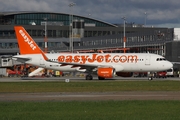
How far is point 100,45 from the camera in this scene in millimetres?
145125

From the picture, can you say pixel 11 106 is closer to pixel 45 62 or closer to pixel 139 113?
pixel 139 113

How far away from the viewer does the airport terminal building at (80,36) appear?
117438 mm

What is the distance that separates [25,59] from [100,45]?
6862 cm

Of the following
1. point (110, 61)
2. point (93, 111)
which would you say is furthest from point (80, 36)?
point (93, 111)

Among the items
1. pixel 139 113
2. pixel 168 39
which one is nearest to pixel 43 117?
pixel 139 113

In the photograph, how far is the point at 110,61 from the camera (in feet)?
242

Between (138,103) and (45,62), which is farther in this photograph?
(45,62)

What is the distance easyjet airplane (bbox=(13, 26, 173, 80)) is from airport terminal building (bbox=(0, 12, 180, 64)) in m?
33.3

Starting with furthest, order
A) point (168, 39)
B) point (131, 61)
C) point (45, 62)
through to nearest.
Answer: point (168, 39), point (45, 62), point (131, 61)

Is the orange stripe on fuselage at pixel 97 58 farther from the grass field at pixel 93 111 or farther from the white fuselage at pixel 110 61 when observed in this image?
the grass field at pixel 93 111

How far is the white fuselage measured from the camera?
72125mm

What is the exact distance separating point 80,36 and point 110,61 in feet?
320

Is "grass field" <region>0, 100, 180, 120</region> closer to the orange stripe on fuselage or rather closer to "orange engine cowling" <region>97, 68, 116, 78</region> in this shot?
"orange engine cowling" <region>97, 68, 116, 78</region>

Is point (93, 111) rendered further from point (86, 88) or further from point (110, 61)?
point (110, 61)
